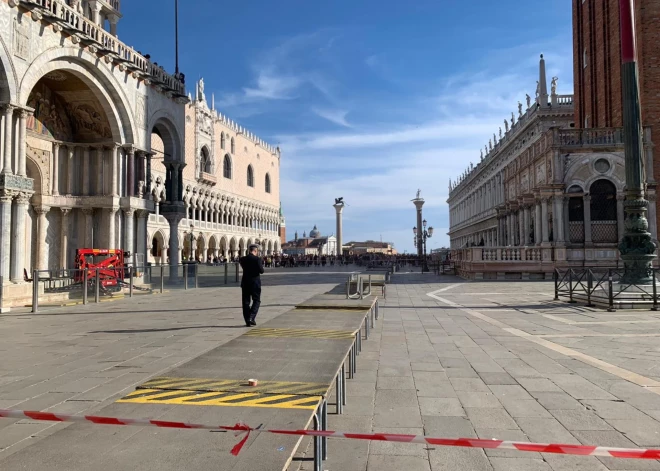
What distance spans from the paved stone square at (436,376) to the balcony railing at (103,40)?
365 inches

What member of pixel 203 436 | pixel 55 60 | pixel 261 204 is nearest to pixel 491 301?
pixel 203 436

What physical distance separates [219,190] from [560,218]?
4264 cm

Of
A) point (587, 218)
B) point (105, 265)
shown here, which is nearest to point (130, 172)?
point (105, 265)

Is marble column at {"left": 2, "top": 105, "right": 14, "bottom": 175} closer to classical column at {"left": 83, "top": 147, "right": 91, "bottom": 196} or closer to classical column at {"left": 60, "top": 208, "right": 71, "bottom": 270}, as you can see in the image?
classical column at {"left": 60, "top": 208, "right": 71, "bottom": 270}

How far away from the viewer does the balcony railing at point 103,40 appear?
1514 centimetres

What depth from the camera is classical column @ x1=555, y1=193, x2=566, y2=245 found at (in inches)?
1049

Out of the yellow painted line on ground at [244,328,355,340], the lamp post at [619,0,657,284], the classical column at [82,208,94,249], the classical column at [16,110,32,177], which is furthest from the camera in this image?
the classical column at [82,208,94,249]

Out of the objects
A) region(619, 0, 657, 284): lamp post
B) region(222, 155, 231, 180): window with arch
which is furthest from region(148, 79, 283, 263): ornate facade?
region(619, 0, 657, 284): lamp post

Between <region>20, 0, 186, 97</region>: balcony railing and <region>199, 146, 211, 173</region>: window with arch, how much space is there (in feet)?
109

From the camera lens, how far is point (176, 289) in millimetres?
20172

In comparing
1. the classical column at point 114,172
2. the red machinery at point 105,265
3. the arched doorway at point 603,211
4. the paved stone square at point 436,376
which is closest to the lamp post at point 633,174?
the paved stone square at point 436,376

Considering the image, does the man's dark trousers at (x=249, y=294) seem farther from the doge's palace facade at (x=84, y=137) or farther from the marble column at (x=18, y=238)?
the doge's palace facade at (x=84, y=137)

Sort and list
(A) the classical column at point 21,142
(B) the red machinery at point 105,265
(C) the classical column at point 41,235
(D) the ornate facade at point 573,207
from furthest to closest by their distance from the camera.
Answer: (D) the ornate facade at point 573,207, (C) the classical column at point 41,235, (B) the red machinery at point 105,265, (A) the classical column at point 21,142

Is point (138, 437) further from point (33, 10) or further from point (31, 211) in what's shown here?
point (31, 211)
